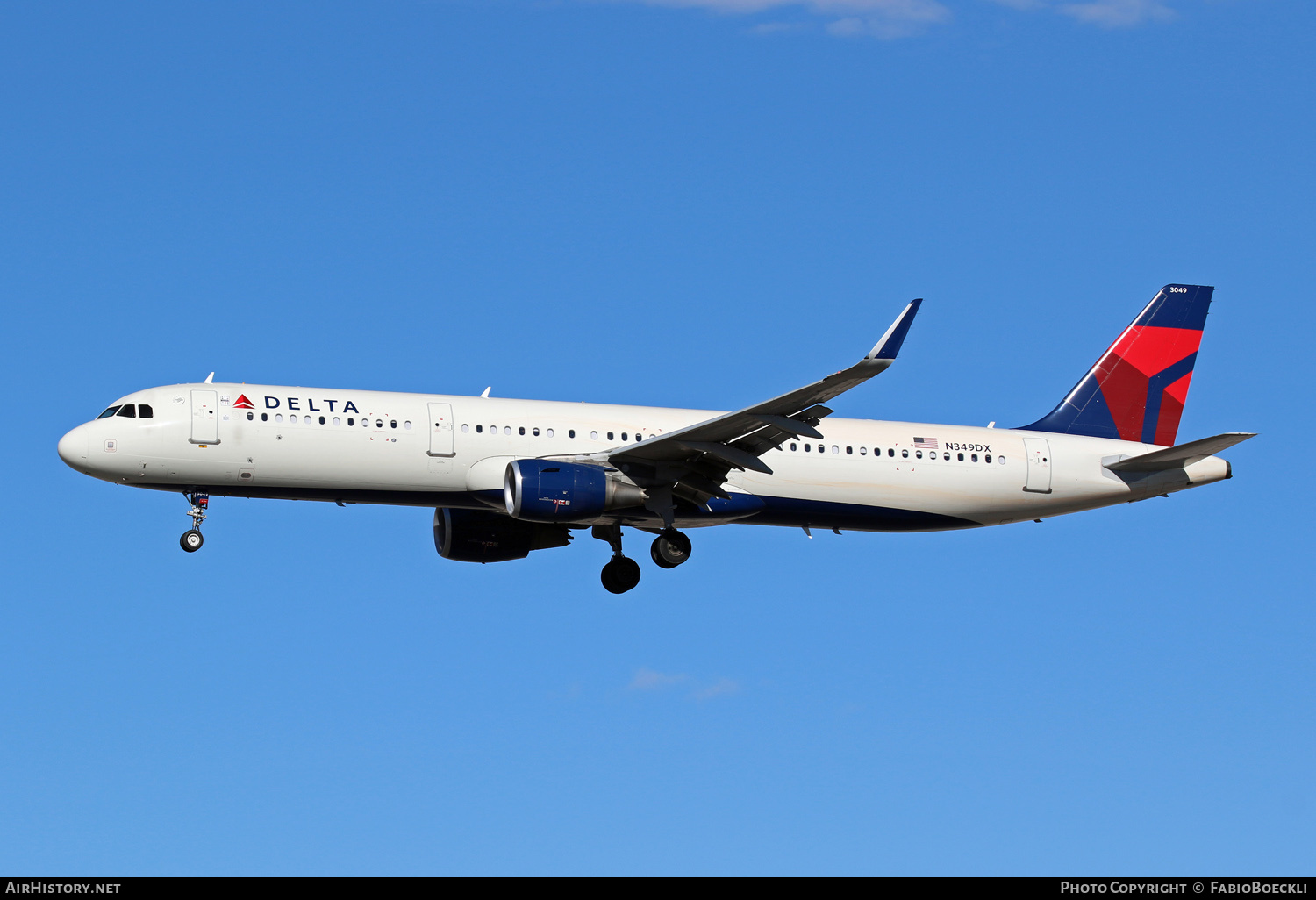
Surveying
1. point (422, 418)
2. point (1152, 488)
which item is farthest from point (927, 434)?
point (422, 418)

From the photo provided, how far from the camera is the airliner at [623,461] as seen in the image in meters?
37.2

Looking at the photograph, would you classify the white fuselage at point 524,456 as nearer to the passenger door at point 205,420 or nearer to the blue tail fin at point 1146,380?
the passenger door at point 205,420

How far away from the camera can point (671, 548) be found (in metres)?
40.3

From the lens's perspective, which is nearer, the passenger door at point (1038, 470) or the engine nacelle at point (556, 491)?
the engine nacelle at point (556, 491)

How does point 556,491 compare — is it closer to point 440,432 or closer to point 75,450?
point 440,432

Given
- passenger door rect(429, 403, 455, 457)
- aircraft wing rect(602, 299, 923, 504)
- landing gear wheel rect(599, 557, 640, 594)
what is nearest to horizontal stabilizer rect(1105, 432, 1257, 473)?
aircraft wing rect(602, 299, 923, 504)

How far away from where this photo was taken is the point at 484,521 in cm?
4281

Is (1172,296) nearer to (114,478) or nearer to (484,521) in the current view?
(484,521)

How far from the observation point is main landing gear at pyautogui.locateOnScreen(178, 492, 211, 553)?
3772 centimetres

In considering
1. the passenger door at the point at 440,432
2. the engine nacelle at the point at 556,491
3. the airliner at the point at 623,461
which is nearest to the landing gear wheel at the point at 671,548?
the airliner at the point at 623,461

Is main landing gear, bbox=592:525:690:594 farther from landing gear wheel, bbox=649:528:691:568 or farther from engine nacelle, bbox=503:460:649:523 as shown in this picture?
engine nacelle, bbox=503:460:649:523

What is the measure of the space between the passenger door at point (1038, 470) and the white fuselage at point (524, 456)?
0.10 ft

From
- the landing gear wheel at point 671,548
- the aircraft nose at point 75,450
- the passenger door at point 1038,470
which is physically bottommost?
the landing gear wheel at point 671,548
